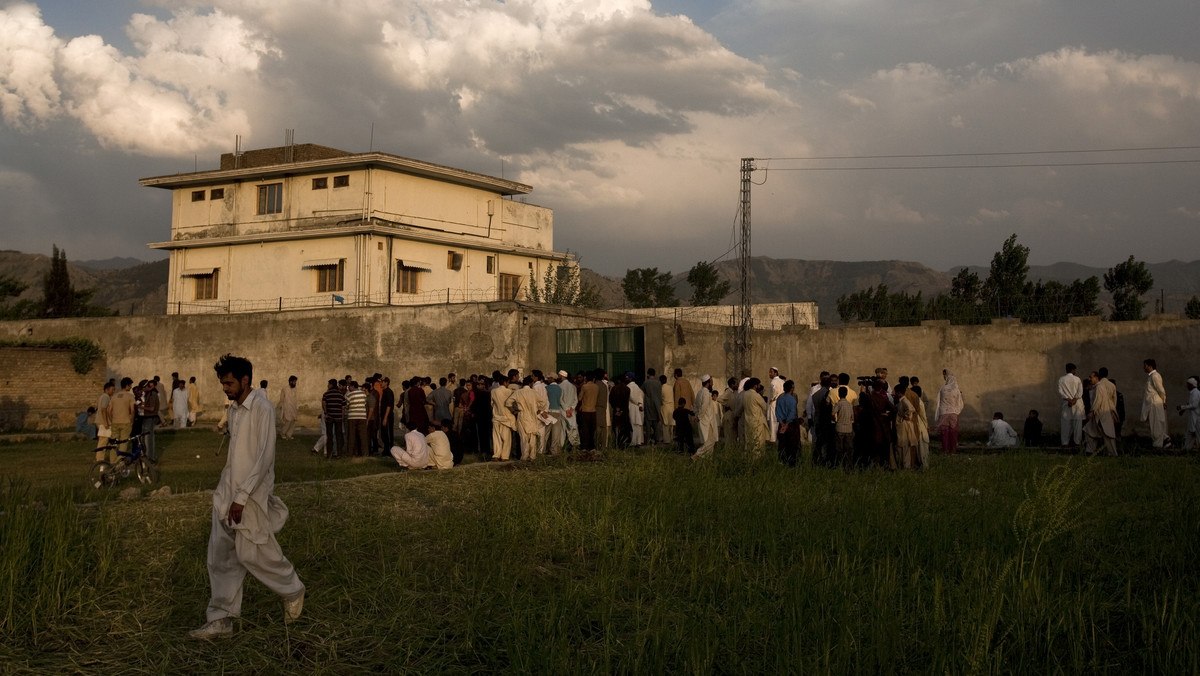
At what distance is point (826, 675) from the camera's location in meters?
4.84

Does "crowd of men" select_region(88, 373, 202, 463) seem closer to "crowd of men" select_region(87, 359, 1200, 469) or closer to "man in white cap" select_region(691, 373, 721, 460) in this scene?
"crowd of men" select_region(87, 359, 1200, 469)

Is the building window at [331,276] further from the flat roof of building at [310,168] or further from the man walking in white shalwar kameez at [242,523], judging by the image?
the man walking in white shalwar kameez at [242,523]

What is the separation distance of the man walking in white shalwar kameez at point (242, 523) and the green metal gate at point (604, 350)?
17414 millimetres

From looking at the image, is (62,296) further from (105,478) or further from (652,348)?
(105,478)

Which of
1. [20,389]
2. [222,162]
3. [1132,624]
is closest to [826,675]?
[1132,624]

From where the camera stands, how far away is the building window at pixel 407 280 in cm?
3572

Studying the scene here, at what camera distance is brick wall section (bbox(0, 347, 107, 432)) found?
81.9 ft

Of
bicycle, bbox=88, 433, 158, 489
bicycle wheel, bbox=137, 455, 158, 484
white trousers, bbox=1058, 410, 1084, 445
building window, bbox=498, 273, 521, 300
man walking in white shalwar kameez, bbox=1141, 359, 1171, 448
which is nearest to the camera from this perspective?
bicycle, bbox=88, 433, 158, 489

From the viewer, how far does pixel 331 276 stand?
35344 mm

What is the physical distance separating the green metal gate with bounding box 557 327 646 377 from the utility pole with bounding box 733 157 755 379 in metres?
2.63

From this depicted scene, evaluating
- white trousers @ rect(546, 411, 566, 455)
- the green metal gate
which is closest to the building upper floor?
the green metal gate

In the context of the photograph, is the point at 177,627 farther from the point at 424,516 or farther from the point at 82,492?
the point at 82,492

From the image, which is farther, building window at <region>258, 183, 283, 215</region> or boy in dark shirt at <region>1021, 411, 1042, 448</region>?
building window at <region>258, 183, 283, 215</region>

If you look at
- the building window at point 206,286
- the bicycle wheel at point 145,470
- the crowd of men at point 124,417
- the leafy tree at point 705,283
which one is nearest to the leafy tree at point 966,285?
the leafy tree at point 705,283
